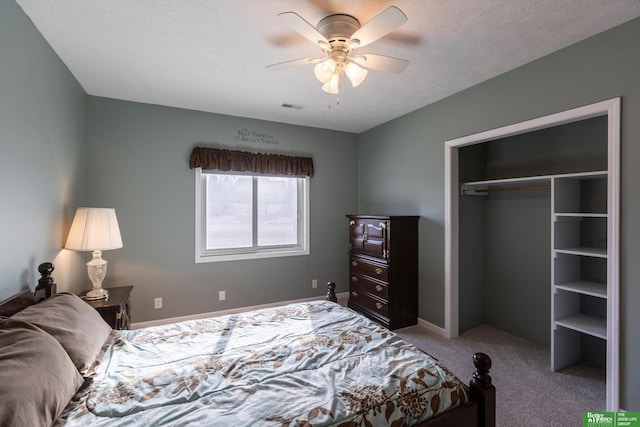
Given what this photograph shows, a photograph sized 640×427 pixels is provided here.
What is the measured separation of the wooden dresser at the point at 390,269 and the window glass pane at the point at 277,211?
3.43 feet

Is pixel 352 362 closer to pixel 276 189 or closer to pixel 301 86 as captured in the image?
pixel 301 86

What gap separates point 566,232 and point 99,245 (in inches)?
157

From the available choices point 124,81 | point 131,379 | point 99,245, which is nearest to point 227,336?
point 131,379

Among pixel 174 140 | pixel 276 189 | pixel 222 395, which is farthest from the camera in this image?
pixel 276 189

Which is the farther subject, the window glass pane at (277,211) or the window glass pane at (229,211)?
the window glass pane at (277,211)

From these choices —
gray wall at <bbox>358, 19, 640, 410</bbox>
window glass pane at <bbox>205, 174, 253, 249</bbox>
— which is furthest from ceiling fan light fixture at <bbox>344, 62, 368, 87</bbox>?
window glass pane at <bbox>205, 174, 253, 249</bbox>

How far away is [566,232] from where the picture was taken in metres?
2.59

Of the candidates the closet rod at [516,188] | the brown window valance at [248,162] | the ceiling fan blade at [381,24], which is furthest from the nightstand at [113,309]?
the closet rod at [516,188]

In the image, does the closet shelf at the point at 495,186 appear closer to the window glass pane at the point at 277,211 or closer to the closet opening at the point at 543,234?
the closet opening at the point at 543,234

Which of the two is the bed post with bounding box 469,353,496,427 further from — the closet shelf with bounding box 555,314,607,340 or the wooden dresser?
the wooden dresser

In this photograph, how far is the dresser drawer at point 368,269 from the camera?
3.46 metres

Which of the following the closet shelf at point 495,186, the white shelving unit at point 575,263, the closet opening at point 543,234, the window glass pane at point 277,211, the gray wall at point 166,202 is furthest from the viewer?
the window glass pane at point 277,211

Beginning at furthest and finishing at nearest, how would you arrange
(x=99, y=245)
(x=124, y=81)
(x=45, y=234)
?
(x=124, y=81) < (x=99, y=245) < (x=45, y=234)

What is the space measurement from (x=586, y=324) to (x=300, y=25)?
3.08 metres
